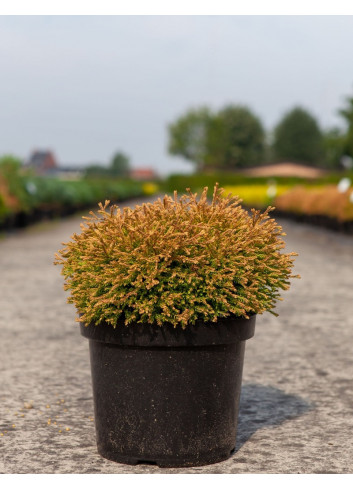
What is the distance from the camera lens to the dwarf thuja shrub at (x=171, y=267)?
4.00 m

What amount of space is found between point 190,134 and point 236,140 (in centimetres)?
2173

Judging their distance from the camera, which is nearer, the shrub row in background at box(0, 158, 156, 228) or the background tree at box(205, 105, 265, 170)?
the shrub row in background at box(0, 158, 156, 228)

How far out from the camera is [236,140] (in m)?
119

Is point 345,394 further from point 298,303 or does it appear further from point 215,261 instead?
point 298,303

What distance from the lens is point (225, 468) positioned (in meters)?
4.19

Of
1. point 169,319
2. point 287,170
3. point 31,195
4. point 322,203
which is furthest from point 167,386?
point 287,170

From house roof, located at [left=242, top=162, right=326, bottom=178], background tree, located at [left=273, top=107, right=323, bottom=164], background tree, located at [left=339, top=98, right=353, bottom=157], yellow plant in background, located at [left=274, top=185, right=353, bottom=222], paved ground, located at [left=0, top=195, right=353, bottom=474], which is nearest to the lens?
paved ground, located at [left=0, top=195, right=353, bottom=474]

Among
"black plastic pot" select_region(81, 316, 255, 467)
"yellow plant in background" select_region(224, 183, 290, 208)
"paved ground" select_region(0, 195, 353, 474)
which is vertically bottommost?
"yellow plant in background" select_region(224, 183, 290, 208)

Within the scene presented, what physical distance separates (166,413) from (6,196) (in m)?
22.0

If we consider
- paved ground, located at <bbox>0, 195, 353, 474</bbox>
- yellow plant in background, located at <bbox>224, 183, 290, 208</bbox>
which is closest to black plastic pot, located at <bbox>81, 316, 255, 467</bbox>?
paved ground, located at <bbox>0, 195, 353, 474</bbox>

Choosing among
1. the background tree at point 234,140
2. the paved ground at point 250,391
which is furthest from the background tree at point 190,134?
the paved ground at point 250,391

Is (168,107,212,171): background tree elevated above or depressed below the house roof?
above

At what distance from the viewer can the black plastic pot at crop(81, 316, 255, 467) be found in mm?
4066

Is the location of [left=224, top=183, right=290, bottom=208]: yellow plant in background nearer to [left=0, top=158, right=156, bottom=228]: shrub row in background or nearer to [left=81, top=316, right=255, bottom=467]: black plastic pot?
[left=0, top=158, right=156, bottom=228]: shrub row in background
